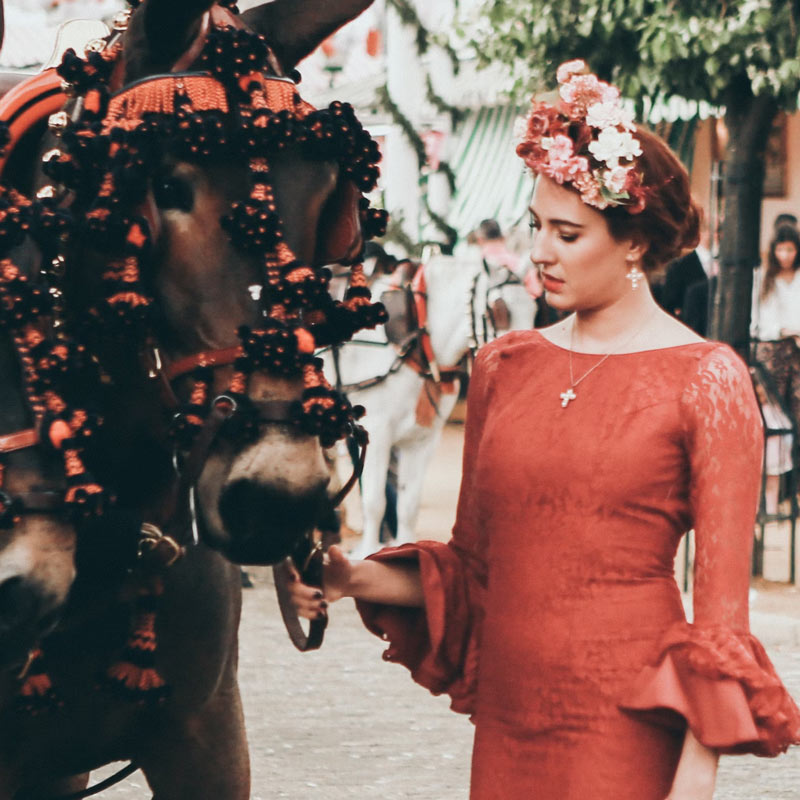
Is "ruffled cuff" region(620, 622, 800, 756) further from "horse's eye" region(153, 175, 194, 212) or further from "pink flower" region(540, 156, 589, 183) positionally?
"horse's eye" region(153, 175, 194, 212)

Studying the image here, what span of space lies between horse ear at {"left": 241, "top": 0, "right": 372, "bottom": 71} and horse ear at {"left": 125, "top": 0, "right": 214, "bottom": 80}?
0.31 meters

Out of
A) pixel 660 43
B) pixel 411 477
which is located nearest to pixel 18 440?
pixel 660 43

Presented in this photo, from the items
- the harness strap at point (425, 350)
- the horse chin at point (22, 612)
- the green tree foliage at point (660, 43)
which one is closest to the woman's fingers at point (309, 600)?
the horse chin at point (22, 612)

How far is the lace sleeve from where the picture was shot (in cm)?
268

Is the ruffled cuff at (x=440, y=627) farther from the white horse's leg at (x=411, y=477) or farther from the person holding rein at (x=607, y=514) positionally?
the white horse's leg at (x=411, y=477)

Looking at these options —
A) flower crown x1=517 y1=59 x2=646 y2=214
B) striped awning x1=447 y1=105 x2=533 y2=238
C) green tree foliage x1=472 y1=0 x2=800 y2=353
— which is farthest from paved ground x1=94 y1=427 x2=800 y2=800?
striped awning x1=447 y1=105 x2=533 y2=238

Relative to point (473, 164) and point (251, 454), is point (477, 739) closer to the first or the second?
point (251, 454)

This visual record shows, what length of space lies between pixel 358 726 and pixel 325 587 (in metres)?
3.75

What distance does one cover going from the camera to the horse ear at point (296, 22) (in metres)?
3.14

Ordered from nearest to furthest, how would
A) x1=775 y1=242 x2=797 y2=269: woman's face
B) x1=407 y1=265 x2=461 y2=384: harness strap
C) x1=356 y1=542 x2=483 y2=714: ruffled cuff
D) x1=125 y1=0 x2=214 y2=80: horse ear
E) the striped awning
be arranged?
x1=125 y1=0 x2=214 y2=80: horse ear, x1=356 y1=542 x2=483 y2=714: ruffled cuff, x1=407 y1=265 x2=461 y2=384: harness strap, x1=775 y1=242 x2=797 y2=269: woman's face, the striped awning

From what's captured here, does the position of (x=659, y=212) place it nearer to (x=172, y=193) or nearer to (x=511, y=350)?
(x=511, y=350)

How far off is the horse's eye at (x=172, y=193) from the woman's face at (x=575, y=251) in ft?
2.11

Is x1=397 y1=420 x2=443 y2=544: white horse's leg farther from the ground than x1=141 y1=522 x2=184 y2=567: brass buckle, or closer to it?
closer to it

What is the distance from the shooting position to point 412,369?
1047 centimetres
